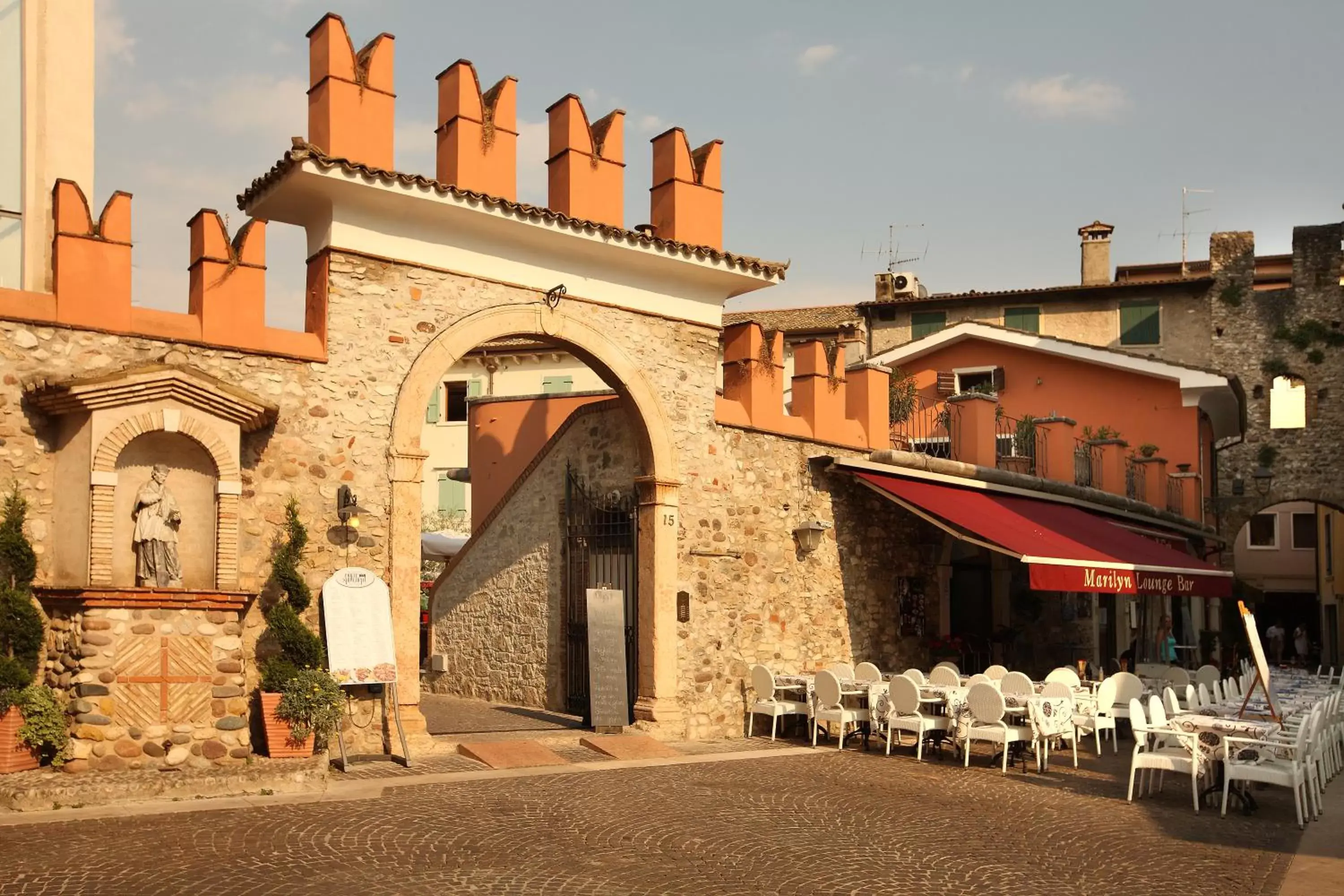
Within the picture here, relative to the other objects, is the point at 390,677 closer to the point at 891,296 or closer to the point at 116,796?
the point at 116,796

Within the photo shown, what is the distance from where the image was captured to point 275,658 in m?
9.81

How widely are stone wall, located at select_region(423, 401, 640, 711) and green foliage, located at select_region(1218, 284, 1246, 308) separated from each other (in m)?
23.6

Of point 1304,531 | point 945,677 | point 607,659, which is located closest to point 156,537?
point 607,659

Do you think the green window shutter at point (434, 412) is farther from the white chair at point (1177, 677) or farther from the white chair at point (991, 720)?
the white chair at point (991, 720)

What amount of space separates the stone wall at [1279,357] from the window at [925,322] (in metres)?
6.88

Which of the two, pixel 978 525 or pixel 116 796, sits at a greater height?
pixel 978 525

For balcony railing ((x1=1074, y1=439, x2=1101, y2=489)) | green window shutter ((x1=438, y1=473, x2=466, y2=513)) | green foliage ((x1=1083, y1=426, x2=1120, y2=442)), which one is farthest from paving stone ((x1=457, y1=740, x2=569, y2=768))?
green window shutter ((x1=438, y1=473, x2=466, y2=513))

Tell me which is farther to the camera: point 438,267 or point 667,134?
point 667,134

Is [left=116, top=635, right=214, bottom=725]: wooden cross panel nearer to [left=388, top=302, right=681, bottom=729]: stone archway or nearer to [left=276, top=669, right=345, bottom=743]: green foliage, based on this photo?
[left=276, top=669, right=345, bottom=743]: green foliage

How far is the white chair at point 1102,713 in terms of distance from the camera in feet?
40.9

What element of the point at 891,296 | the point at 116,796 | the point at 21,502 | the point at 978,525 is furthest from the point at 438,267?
the point at 891,296

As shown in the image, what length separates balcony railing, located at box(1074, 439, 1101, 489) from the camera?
21281 millimetres

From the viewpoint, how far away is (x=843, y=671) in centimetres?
1361

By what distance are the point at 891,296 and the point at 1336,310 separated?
1128 cm
